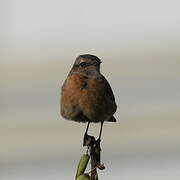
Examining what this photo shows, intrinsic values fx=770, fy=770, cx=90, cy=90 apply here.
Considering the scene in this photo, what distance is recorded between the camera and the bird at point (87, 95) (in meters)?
1.82

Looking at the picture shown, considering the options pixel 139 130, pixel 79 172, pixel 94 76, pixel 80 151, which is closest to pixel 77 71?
pixel 94 76

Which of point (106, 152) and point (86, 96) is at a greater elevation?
point (86, 96)

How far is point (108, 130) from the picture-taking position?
7.05 m

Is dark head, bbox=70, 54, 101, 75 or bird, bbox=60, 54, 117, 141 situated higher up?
dark head, bbox=70, 54, 101, 75

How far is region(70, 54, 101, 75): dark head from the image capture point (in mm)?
1866

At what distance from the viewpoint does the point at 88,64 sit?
1.89m

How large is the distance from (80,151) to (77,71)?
4513 mm

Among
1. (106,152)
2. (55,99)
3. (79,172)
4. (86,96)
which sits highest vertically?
(86,96)

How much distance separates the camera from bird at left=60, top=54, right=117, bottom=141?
5.96ft

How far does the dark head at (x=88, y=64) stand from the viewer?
1866 mm

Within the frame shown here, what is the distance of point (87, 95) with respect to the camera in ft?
5.94

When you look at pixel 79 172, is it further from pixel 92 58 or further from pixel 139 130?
pixel 139 130

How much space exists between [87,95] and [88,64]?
11 centimetres

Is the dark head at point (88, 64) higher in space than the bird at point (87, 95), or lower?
higher
